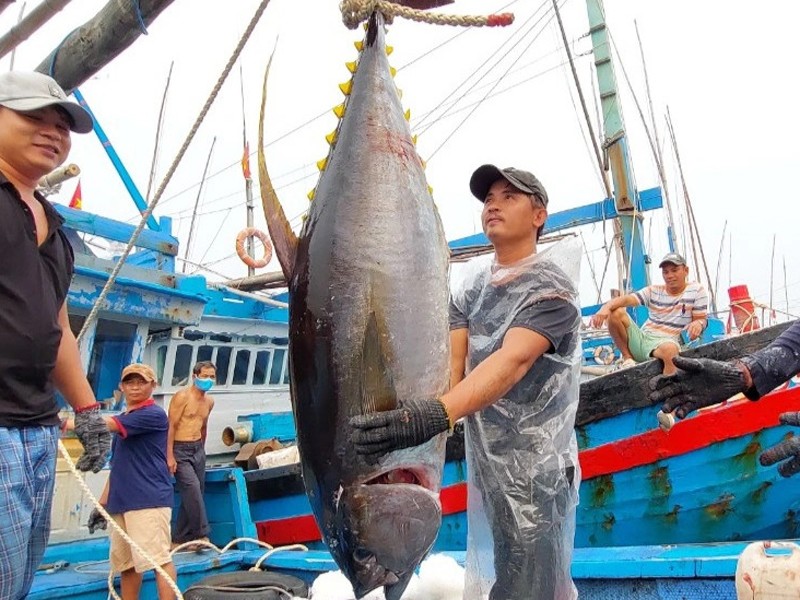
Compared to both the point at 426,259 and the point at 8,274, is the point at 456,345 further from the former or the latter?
the point at 8,274

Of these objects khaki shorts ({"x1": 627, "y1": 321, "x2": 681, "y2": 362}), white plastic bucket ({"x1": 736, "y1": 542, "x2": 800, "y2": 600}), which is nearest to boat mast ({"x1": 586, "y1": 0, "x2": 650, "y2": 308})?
khaki shorts ({"x1": 627, "y1": 321, "x2": 681, "y2": 362})

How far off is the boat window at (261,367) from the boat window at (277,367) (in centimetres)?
10

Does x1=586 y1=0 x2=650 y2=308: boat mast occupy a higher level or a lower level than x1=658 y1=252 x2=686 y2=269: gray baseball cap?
higher

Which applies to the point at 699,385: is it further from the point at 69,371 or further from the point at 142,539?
the point at 142,539

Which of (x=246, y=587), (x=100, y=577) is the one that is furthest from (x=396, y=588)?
(x=100, y=577)

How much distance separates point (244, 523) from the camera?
5531mm

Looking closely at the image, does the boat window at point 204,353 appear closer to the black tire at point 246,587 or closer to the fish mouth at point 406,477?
the black tire at point 246,587

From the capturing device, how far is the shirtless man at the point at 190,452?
539cm

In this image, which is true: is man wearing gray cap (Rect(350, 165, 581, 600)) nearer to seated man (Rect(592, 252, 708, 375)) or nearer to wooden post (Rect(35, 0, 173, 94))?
wooden post (Rect(35, 0, 173, 94))

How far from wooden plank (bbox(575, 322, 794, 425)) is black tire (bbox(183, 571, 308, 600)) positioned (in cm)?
221

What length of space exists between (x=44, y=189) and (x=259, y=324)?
4513 mm

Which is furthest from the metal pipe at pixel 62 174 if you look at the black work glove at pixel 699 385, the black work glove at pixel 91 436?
the black work glove at pixel 699 385

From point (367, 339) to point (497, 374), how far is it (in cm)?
Answer: 41

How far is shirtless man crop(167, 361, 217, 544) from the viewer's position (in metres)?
5.39
